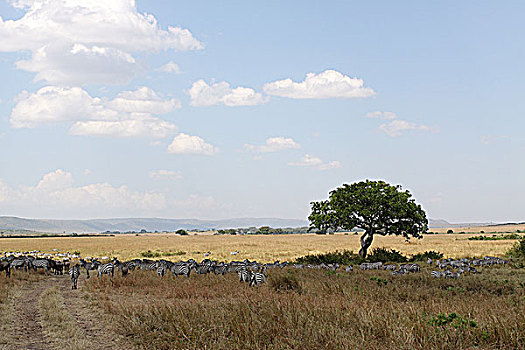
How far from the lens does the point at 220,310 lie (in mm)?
13383

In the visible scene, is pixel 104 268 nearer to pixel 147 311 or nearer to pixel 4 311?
pixel 4 311

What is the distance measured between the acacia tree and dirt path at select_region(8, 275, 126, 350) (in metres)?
24.5

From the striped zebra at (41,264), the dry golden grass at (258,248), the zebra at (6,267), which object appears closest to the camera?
the zebra at (6,267)

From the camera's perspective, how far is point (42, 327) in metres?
14.0

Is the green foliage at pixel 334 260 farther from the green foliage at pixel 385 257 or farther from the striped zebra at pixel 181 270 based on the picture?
the striped zebra at pixel 181 270

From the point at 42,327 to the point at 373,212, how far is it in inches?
1225

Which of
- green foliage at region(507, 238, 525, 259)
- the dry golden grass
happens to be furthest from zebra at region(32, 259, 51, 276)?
green foliage at region(507, 238, 525, 259)

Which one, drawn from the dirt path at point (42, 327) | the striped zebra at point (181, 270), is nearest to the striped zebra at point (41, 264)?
the striped zebra at point (181, 270)

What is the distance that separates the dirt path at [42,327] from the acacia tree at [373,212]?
24.5 meters

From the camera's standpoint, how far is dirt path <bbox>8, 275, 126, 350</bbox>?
12.0 m

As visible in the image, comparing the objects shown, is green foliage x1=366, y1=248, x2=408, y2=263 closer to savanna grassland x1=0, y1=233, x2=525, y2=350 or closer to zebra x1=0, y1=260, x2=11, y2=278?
savanna grassland x1=0, y1=233, x2=525, y2=350

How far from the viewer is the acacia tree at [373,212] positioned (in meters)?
41.1

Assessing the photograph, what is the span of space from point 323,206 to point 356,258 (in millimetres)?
5827

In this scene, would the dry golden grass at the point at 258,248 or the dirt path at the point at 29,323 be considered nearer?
the dirt path at the point at 29,323
